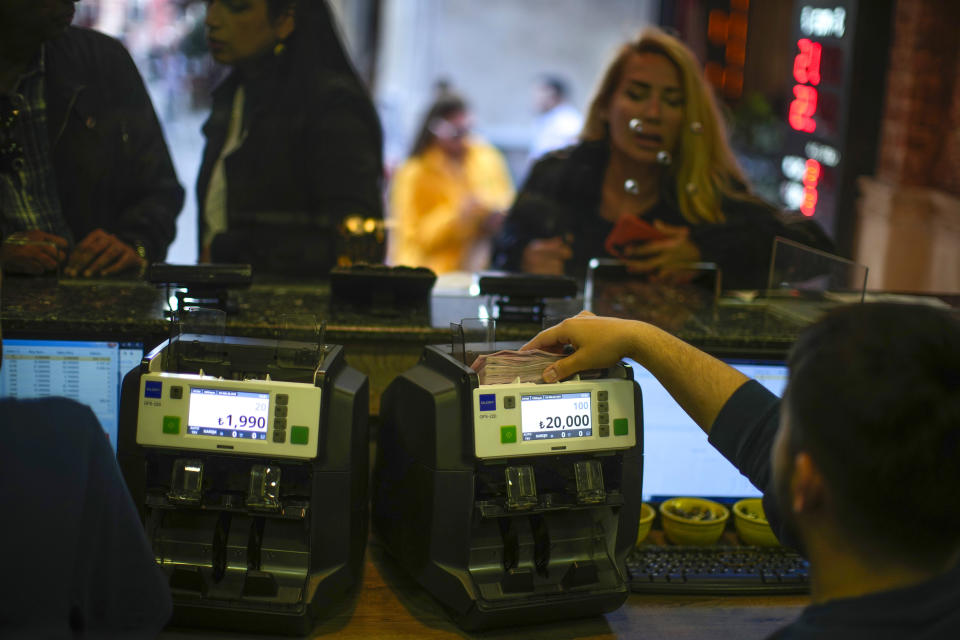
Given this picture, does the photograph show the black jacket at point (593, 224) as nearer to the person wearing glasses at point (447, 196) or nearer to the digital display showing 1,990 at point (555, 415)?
the person wearing glasses at point (447, 196)

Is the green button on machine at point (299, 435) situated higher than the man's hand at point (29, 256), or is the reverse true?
the man's hand at point (29, 256)

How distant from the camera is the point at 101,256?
9.37 feet

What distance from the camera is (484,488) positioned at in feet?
5.53

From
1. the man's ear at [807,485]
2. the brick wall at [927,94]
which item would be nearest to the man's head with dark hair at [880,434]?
the man's ear at [807,485]

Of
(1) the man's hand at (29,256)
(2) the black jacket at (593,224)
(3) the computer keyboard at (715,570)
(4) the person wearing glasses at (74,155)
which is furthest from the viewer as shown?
(2) the black jacket at (593,224)

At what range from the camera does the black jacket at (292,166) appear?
3.41 metres

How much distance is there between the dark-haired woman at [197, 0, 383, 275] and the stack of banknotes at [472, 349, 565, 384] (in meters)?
1.87

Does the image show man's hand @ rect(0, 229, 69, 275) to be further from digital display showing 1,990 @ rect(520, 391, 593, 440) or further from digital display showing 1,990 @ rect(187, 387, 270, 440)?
digital display showing 1,990 @ rect(520, 391, 593, 440)

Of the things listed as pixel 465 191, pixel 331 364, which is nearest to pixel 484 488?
pixel 331 364

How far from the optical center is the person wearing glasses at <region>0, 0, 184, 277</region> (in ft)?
8.96

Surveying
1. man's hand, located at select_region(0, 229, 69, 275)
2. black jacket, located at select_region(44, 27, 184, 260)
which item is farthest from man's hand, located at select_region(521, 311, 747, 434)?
black jacket, located at select_region(44, 27, 184, 260)

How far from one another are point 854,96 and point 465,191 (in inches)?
102

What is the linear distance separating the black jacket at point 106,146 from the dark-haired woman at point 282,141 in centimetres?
23

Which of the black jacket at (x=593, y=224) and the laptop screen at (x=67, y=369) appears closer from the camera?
the laptop screen at (x=67, y=369)
